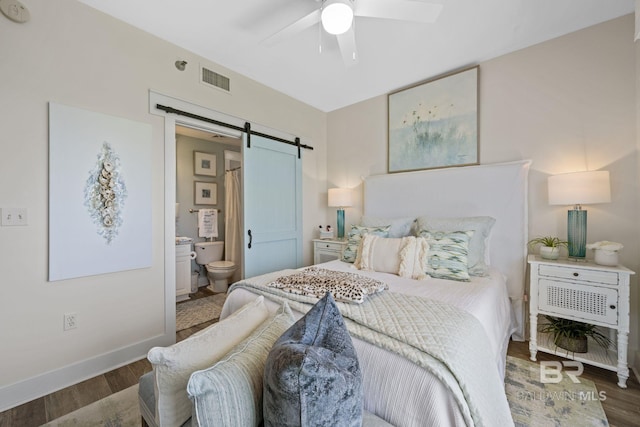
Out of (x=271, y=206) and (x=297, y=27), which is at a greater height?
(x=297, y=27)

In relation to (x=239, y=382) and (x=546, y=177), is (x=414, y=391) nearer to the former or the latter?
(x=239, y=382)

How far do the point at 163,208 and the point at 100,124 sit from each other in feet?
2.52

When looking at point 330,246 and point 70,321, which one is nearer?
point 70,321

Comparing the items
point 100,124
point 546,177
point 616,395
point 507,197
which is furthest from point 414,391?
point 100,124

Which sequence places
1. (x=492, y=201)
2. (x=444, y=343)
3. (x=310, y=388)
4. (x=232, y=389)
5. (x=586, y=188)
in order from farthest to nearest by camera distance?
(x=492, y=201), (x=586, y=188), (x=444, y=343), (x=232, y=389), (x=310, y=388)

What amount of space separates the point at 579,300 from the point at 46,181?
3.85m

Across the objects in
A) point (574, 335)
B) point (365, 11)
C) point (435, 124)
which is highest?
point (365, 11)

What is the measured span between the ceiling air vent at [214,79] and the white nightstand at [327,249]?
2.13m

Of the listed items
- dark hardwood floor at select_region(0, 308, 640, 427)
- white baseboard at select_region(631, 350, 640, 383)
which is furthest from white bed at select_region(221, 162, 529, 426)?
white baseboard at select_region(631, 350, 640, 383)

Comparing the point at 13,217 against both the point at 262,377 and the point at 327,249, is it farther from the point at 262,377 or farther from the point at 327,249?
the point at 327,249

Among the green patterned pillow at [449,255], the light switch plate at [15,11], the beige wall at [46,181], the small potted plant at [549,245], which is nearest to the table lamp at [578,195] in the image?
the small potted plant at [549,245]

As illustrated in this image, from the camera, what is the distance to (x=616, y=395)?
1690 millimetres

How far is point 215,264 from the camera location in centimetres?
392

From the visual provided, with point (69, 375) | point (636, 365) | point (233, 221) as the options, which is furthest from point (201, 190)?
point (636, 365)
